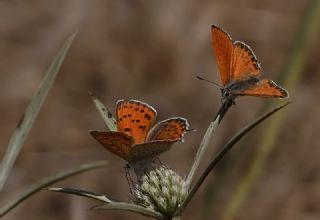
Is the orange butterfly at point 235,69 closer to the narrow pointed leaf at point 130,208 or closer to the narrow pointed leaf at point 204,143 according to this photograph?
the narrow pointed leaf at point 204,143


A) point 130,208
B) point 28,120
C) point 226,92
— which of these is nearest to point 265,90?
point 226,92

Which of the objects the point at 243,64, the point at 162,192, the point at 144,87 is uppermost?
the point at 243,64

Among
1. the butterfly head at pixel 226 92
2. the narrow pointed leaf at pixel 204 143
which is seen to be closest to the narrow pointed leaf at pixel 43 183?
the narrow pointed leaf at pixel 204 143

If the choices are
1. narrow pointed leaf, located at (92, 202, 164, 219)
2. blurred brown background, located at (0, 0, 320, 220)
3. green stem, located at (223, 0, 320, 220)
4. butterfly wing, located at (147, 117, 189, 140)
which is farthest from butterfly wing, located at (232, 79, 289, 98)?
blurred brown background, located at (0, 0, 320, 220)

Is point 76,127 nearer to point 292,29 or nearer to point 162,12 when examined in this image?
point 162,12

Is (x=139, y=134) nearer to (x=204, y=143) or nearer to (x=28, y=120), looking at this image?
(x=204, y=143)

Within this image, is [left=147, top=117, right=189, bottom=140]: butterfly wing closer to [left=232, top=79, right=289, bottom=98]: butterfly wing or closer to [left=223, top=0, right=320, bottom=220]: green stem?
[left=232, top=79, right=289, bottom=98]: butterfly wing

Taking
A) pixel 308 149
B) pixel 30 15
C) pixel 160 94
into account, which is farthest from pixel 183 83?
pixel 30 15
